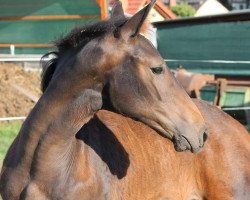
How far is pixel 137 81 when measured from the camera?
357 cm

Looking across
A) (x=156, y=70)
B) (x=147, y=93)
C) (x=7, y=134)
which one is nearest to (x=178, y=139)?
(x=147, y=93)

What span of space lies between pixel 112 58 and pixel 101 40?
0.47 feet

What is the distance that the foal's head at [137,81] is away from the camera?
11.7 feet

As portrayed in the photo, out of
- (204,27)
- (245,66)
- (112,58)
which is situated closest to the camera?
(112,58)

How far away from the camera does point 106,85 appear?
11.9 feet

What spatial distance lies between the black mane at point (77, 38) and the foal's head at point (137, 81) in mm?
49

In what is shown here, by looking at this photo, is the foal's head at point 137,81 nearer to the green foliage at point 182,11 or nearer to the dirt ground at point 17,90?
the dirt ground at point 17,90

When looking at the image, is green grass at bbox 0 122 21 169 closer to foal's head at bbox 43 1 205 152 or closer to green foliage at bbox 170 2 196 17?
foal's head at bbox 43 1 205 152

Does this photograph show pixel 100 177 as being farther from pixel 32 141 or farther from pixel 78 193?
pixel 32 141

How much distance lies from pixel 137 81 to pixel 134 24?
34 centimetres

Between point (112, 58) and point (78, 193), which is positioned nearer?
point (112, 58)

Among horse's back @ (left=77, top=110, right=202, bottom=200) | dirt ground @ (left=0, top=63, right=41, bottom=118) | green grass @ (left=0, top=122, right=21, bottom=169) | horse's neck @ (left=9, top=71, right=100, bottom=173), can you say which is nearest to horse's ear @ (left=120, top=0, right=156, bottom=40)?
horse's neck @ (left=9, top=71, right=100, bottom=173)

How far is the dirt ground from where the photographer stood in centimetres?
1058

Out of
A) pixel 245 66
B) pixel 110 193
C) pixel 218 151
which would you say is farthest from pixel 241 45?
pixel 110 193
